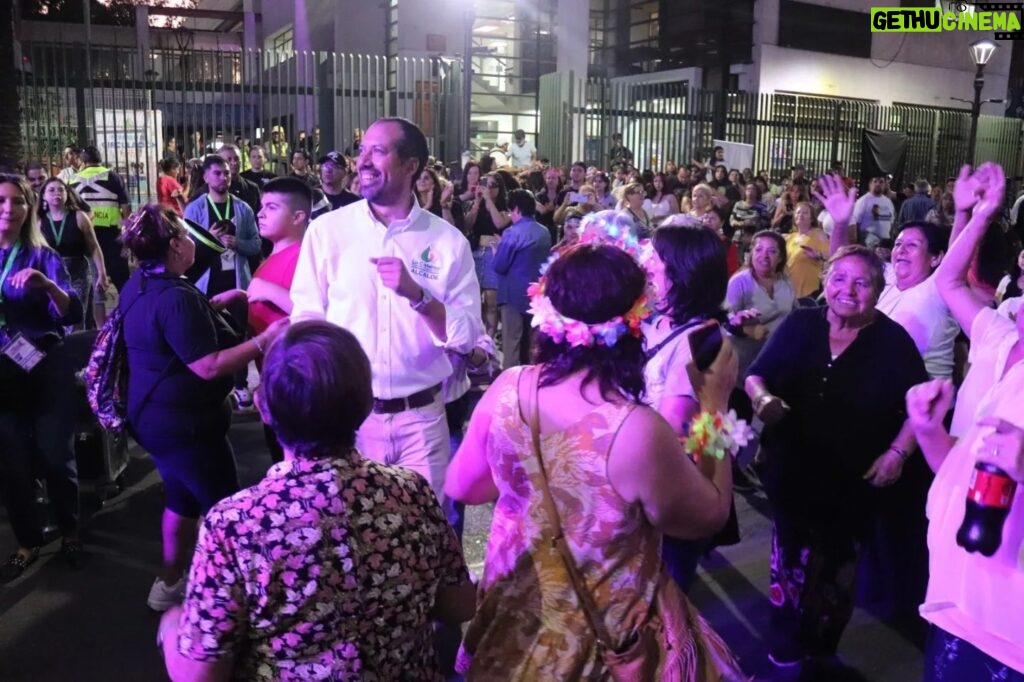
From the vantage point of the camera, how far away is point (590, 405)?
201cm

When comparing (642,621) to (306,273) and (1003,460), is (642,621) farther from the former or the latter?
(306,273)

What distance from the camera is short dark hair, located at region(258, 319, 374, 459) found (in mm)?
1765

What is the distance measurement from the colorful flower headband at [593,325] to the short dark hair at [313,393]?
1.59ft

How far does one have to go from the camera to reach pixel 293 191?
15.3 feet

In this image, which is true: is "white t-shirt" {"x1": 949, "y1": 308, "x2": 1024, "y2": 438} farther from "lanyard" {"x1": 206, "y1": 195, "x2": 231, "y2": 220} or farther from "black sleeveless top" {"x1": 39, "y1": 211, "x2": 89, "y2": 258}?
"black sleeveless top" {"x1": 39, "y1": 211, "x2": 89, "y2": 258}

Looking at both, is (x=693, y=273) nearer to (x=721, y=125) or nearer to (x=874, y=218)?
(x=874, y=218)

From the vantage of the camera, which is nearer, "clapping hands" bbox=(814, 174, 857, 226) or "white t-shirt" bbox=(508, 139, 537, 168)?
"clapping hands" bbox=(814, 174, 857, 226)

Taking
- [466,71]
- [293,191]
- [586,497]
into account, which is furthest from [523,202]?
[466,71]

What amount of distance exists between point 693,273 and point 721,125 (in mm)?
16779

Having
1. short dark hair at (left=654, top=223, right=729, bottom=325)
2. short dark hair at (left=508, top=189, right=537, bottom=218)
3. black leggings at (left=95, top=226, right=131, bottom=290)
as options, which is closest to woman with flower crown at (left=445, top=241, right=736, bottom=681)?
short dark hair at (left=654, top=223, right=729, bottom=325)

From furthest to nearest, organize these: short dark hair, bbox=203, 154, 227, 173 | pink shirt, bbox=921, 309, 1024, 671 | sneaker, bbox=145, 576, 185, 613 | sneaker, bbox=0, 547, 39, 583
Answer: short dark hair, bbox=203, 154, 227, 173 < sneaker, bbox=0, 547, 39, 583 < sneaker, bbox=145, 576, 185, 613 < pink shirt, bbox=921, 309, 1024, 671

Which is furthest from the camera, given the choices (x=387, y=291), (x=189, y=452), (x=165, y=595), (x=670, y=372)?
(x=165, y=595)

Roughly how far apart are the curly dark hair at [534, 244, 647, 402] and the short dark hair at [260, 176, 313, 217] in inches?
114

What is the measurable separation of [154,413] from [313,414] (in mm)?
2151
